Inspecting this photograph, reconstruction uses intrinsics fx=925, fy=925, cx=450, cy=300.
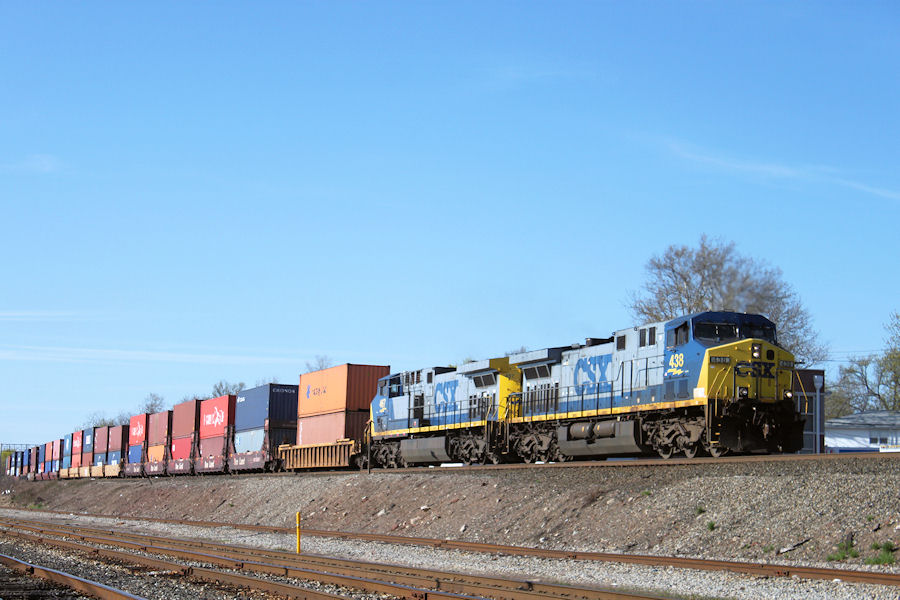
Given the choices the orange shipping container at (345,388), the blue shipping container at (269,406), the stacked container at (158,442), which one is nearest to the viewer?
the orange shipping container at (345,388)

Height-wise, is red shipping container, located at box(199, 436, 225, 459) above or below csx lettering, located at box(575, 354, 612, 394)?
below

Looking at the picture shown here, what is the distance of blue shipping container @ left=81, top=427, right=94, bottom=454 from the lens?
5974cm

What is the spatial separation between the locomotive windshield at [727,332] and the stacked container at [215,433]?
84.1 ft

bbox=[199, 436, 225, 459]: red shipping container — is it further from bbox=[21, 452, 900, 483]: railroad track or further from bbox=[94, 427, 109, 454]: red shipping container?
bbox=[94, 427, 109, 454]: red shipping container

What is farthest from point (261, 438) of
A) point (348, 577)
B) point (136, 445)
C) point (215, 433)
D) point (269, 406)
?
point (348, 577)

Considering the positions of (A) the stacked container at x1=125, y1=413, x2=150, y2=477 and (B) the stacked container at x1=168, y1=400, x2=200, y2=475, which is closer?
(B) the stacked container at x1=168, y1=400, x2=200, y2=475

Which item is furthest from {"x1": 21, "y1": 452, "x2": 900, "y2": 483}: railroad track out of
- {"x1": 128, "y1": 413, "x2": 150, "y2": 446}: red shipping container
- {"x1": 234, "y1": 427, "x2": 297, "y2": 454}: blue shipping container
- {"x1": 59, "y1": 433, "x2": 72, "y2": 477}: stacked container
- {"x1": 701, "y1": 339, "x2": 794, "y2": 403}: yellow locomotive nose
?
{"x1": 59, "y1": 433, "x2": 72, "y2": 477}: stacked container

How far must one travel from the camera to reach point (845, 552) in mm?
13320

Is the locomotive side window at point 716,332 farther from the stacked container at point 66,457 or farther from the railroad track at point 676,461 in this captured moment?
the stacked container at point 66,457

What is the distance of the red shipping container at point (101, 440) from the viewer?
5722cm

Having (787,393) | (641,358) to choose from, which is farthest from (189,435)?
(787,393)

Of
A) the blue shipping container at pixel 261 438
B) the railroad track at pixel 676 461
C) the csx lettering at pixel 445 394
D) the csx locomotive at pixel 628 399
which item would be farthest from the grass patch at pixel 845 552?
the blue shipping container at pixel 261 438

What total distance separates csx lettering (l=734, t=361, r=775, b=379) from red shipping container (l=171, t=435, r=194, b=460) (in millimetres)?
31385

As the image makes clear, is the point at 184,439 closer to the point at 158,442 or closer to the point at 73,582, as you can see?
the point at 158,442
